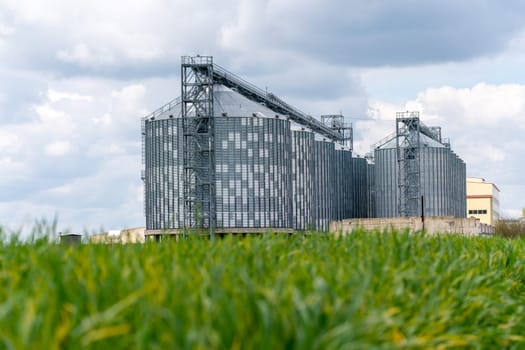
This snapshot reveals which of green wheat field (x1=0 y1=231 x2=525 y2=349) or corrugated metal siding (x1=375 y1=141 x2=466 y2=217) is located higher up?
corrugated metal siding (x1=375 y1=141 x2=466 y2=217)

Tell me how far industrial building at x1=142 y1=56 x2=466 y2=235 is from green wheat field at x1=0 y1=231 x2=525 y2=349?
65.2m

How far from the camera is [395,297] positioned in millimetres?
7129

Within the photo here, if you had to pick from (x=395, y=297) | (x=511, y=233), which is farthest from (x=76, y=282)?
(x=511, y=233)

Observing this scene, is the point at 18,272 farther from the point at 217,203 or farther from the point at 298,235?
the point at 217,203

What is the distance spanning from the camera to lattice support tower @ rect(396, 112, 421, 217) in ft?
343

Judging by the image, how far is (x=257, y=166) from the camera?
90.4 meters

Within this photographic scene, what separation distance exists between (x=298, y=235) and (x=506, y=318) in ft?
12.0

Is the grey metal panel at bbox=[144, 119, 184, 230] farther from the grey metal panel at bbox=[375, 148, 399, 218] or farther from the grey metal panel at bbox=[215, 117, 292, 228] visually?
the grey metal panel at bbox=[375, 148, 399, 218]

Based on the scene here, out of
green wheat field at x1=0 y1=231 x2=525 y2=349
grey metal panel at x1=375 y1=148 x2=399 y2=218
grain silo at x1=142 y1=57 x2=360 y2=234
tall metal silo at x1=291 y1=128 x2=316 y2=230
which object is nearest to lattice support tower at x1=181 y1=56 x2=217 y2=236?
grain silo at x1=142 y1=57 x2=360 y2=234

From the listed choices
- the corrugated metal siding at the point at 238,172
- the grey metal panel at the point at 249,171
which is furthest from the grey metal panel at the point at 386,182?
the grey metal panel at the point at 249,171

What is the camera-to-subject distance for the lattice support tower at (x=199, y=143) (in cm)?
8112

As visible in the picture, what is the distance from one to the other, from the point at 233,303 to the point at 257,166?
85.1 metres

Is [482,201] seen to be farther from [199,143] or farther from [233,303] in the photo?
[233,303]

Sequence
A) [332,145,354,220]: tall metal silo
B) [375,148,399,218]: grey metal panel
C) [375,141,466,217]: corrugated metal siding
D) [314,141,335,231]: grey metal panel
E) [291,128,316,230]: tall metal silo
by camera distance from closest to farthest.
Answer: [291,128,316,230]: tall metal silo < [314,141,335,231]: grey metal panel < [375,141,466,217]: corrugated metal siding < [375,148,399,218]: grey metal panel < [332,145,354,220]: tall metal silo
